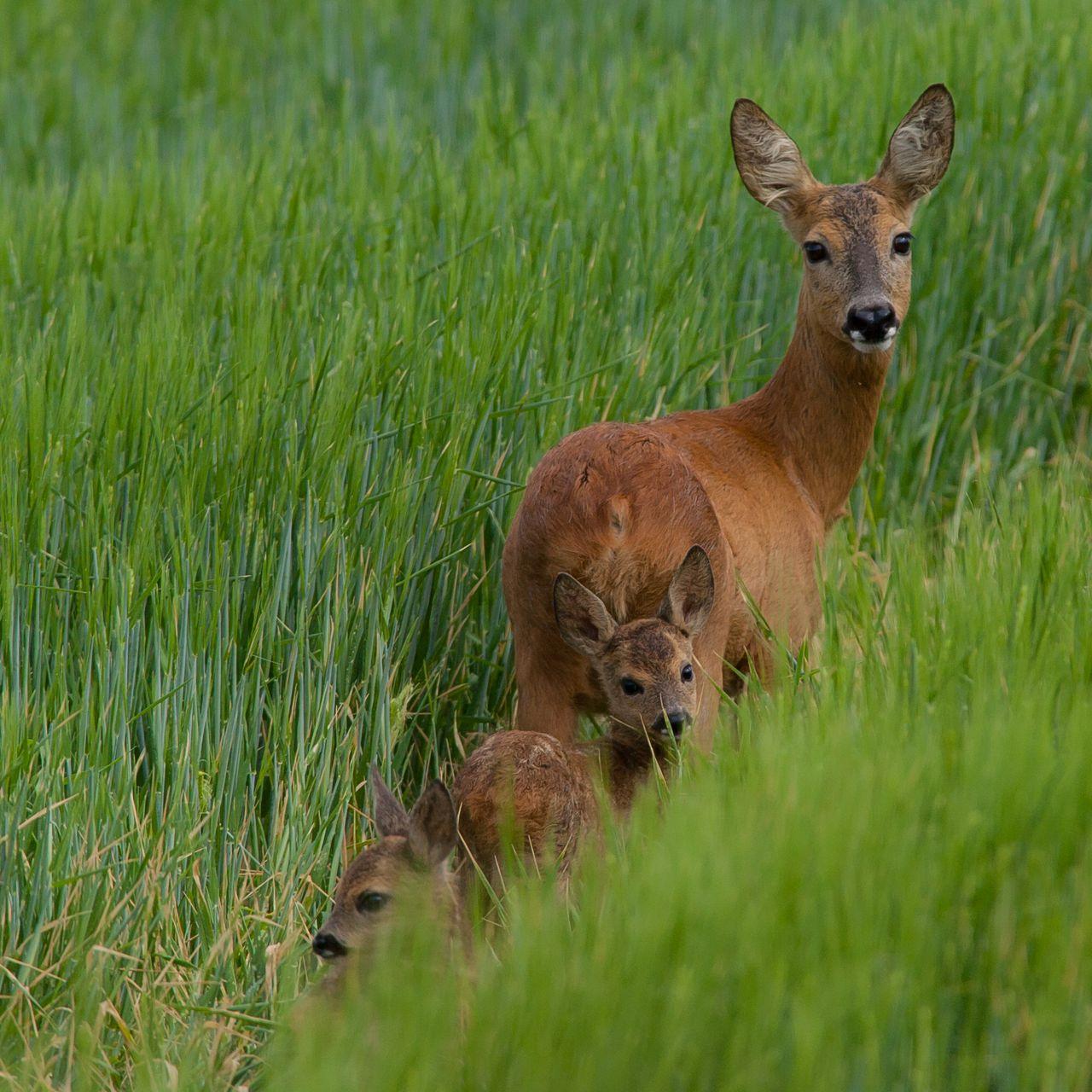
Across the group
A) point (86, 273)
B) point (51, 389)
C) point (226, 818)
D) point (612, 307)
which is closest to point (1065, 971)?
point (226, 818)

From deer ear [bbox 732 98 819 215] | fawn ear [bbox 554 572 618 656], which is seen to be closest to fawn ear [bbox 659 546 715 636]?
fawn ear [bbox 554 572 618 656]

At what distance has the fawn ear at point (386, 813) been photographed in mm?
3584

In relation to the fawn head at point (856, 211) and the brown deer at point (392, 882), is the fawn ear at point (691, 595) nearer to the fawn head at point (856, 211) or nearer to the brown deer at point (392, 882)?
the brown deer at point (392, 882)

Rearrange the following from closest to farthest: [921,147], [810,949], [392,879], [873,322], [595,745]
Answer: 1. [810,949]
2. [392,879]
3. [595,745]
4. [873,322]
5. [921,147]

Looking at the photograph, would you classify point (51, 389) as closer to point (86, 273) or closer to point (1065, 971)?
point (86, 273)

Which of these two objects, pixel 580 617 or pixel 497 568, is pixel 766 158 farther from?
pixel 580 617

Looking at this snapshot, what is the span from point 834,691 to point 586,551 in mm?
680

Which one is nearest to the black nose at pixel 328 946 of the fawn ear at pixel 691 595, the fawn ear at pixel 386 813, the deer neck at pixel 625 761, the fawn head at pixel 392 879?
the fawn head at pixel 392 879

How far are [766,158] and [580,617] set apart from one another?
1.79 meters

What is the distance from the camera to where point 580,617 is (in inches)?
158

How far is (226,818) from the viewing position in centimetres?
419

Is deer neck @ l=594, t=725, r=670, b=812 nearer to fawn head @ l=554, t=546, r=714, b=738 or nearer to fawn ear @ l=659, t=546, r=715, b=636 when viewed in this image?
fawn head @ l=554, t=546, r=714, b=738

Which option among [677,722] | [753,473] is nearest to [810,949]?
[677,722]

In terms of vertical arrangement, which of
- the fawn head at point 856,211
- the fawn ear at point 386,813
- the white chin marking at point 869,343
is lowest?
the fawn ear at point 386,813
